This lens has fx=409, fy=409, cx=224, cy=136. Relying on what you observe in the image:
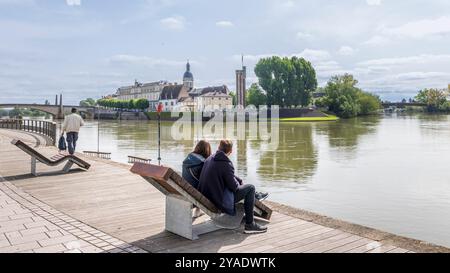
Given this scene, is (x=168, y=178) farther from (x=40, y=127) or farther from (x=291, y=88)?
(x=291, y=88)

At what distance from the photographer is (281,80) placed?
9469cm

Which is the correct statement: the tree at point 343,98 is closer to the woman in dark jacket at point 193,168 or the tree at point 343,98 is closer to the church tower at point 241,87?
the church tower at point 241,87

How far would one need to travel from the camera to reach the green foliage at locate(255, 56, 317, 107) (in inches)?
3713

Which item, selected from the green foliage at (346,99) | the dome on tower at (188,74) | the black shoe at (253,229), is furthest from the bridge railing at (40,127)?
the dome on tower at (188,74)

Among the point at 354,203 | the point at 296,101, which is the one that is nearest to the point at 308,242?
the point at 354,203

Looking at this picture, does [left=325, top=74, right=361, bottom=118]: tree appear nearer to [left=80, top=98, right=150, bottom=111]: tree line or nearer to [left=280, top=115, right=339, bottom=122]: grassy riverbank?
[left=280, top=115, right=339, bottom=122]: grassy riverbank

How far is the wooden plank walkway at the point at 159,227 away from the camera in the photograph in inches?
210

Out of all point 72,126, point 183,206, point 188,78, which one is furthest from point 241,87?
point 183,206

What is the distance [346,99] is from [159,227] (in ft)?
323

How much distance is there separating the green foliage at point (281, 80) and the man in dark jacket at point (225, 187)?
89302mm

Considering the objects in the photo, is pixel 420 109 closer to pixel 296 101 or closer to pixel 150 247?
pixel 296 101
